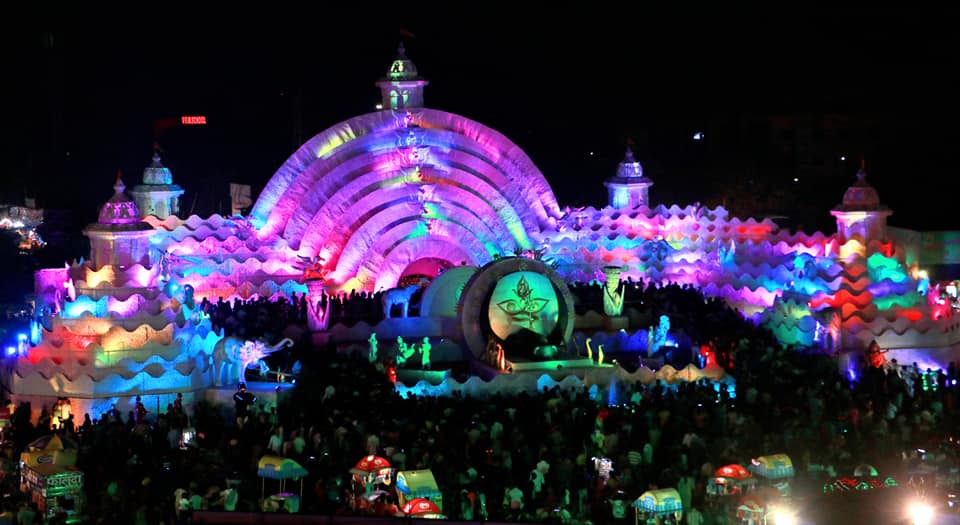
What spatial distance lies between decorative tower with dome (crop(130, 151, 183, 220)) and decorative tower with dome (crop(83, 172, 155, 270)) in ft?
33.8

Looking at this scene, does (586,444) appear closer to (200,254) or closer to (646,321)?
(646,321)

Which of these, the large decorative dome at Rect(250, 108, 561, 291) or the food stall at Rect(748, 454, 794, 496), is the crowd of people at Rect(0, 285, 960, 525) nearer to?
the food stall at Rect(748, 454, 794, 496)

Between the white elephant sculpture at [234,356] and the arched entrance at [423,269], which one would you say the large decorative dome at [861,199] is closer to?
the arched entrance at [423,269]

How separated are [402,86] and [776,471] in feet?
64.6

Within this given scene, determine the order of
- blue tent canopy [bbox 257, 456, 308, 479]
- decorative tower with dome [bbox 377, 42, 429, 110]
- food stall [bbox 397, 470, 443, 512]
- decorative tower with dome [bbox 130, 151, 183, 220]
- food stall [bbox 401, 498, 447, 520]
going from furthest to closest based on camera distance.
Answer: decorative tower with dome [bbox 130, 151, 183, 220] < decorative tower with dome [bbox 377, 42, 429, 110] < blue tent canopy [bbox 257, 456, 308, 479] < food stall [bbox 397, 470, 443, 512] < food stall [bbox 401, 498, 447, 520]

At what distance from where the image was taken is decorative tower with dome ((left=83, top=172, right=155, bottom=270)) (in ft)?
110

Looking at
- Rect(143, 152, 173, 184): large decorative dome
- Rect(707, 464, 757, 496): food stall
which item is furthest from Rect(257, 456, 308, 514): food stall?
Rect(143, 152, 173, 184): large decorative dome

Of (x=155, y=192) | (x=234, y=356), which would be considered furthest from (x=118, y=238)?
(x=155, y=192)

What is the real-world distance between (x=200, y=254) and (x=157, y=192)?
4016mm

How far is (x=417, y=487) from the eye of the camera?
2492 centimetres

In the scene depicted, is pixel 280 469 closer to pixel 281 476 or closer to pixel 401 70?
pixel 281 476

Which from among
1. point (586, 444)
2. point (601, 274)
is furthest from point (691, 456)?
point (601, 274)

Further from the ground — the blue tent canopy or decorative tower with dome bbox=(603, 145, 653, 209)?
decorative tower with dome bbox=(603, 145, 653, 209)

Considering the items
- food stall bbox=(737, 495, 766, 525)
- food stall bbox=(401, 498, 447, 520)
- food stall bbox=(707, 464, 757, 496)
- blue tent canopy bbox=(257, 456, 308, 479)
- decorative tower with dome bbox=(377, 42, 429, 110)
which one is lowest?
food stall bbox=(737, 495, 766, 525)
